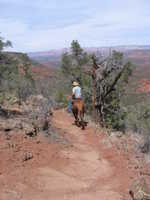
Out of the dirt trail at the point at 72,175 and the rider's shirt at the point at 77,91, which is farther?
the rider's shirt at the point at 77,91

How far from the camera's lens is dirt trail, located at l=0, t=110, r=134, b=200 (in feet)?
21.9

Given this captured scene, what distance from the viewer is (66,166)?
845 centimetres

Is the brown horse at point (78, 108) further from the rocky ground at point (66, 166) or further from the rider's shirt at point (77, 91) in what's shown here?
the rocky ground at point (66, 166)

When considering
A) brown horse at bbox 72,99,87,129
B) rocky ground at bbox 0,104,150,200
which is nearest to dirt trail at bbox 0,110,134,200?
rocky ground at bbox 0,104,150,200

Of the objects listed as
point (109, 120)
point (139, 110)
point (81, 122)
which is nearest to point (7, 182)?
point (81, 122)

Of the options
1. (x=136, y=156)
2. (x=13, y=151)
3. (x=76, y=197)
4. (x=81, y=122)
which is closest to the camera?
(x=76, y=197)

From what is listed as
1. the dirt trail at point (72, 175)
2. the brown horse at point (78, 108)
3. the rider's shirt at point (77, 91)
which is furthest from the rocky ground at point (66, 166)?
the rider's shirt at point (77, 91)

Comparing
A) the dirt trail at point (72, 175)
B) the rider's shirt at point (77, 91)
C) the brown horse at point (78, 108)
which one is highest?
the rider's shirt at point (77, 91)

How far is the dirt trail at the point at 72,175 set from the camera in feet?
21.9

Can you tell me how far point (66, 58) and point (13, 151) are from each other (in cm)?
1813

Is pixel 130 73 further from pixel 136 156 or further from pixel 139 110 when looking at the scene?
pixel 136 156

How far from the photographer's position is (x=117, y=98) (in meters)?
21.6

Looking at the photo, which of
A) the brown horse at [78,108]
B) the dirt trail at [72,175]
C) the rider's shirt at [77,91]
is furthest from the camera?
the brown horse at [78,108]

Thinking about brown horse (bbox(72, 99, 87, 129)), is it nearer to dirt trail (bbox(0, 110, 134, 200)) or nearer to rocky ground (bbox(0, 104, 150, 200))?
rocky ground (bbox(0, 104, 150, 200))
